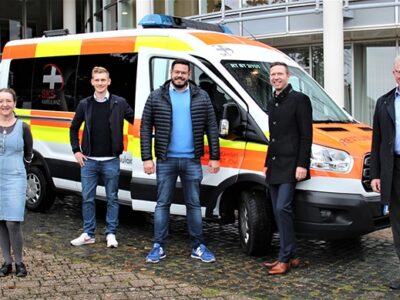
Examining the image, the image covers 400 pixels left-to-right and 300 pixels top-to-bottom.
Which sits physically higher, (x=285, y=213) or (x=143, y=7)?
(x=143, y=7)

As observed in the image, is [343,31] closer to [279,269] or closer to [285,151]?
[285,151]

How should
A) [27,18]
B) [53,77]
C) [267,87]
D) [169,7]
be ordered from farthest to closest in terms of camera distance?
1. [27,18]
2. [169,7]
3. [53,77]
4. [267,87]

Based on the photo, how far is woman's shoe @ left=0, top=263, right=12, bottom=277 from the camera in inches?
199

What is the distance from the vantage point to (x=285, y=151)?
5.16m

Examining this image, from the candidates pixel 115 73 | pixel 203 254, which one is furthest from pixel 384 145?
pixel 115 73

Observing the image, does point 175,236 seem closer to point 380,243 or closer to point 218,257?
point 218,257

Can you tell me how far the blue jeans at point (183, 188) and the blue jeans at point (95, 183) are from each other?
30.2 inches

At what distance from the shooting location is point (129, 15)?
20.2 m

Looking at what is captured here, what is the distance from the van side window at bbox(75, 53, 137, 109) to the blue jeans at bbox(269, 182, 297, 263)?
86.2 inches

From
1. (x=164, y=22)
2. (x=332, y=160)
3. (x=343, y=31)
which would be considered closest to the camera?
(x=332, y=160)

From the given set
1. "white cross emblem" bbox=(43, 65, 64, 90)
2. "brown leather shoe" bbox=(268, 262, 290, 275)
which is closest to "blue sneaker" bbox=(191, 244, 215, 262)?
"brown leather shoe" bbox=(268, 262, 290, 275)

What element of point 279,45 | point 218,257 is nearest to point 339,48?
point 279,45

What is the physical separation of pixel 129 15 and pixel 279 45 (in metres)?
6.60

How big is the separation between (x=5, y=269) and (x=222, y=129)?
2.41 meters
